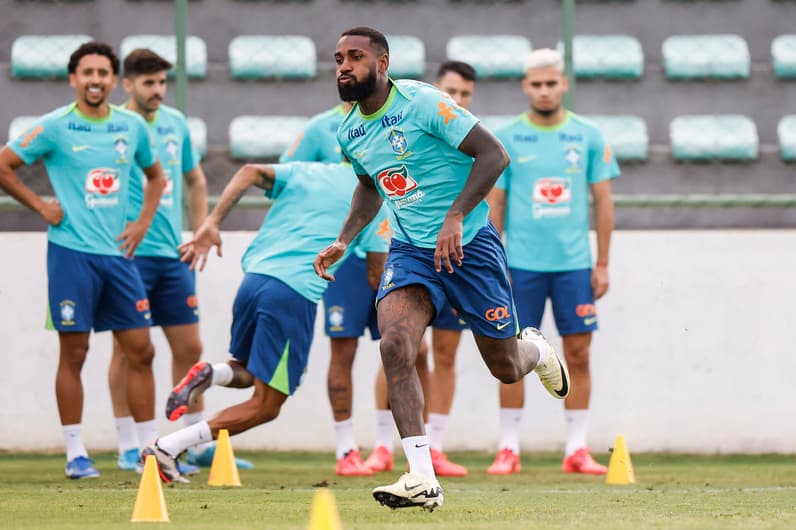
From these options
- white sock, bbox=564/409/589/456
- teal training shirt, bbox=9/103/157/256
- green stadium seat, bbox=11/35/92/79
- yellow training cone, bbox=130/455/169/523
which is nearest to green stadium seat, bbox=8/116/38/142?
green stadium seat, bbox=11/35/92/79

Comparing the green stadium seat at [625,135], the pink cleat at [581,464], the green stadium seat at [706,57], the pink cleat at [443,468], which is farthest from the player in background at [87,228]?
the green stadium seat at [706,57]

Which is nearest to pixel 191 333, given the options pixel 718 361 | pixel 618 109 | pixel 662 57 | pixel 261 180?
pixel 261 180

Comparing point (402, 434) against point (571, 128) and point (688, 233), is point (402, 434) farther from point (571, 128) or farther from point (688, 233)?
point (688, 233)

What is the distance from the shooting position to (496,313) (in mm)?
5383

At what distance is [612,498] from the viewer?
591 centimetres

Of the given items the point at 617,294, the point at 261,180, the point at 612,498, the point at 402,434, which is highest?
the point at 261,180

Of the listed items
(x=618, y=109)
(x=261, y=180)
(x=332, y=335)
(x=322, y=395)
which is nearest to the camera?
(x=261, y=180)

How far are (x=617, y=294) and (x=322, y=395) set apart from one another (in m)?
2.05

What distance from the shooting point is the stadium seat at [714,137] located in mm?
10641

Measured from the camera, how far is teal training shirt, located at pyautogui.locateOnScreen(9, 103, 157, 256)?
24.0 ft

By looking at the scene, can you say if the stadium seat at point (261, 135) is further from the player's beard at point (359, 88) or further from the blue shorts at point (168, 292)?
the player's beard at point (359, 88)

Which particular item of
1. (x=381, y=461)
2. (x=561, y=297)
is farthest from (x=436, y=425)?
(x=561, y=297)

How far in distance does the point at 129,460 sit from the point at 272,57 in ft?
15.6

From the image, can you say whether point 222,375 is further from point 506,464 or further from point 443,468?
point 506,464
